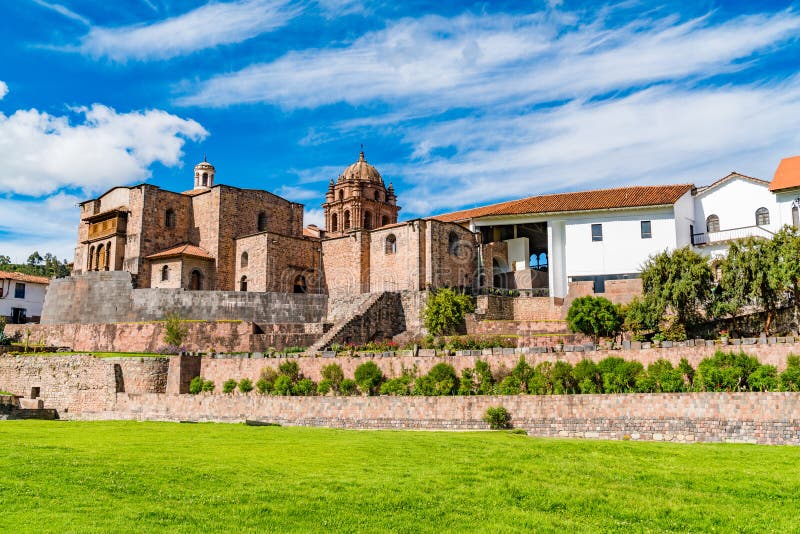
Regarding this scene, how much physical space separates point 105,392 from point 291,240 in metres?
18.2

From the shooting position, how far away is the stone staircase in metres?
35.4

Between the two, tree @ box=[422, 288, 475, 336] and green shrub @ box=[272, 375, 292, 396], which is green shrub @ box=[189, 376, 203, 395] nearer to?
green shrub @ box=[272, 375, 292, 396]

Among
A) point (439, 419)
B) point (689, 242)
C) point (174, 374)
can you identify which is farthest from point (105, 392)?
point (689, 242)

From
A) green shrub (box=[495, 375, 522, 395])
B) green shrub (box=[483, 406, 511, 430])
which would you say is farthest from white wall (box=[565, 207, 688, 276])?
green shrub (box=[483, 406, 511, 430])

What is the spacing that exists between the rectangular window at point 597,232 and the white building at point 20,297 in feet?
142

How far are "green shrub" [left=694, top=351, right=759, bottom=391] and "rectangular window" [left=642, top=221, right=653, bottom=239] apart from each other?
20.4 metres

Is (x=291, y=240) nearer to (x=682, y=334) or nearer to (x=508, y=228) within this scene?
(x=508, y=228)

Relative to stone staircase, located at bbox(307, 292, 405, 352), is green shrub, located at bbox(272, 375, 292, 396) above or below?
below

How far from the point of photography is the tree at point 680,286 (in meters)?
29.8

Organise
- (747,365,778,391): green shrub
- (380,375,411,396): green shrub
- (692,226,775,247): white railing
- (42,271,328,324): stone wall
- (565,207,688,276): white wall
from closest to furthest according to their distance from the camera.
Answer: (747,365,778,391): green shrub → (380,375,411,396): green shrub → (692,226,775,247): white railing → (42,271,328,324): stone wall → (565,207,688,276): white wall

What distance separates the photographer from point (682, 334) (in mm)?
29156

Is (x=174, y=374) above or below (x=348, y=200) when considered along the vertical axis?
below

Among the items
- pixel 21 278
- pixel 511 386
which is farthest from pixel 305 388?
pixel 21 278

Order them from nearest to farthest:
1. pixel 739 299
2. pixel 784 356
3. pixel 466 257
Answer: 1. pixel 784 356
2. pixel 739 299
3. pixel 466 257
